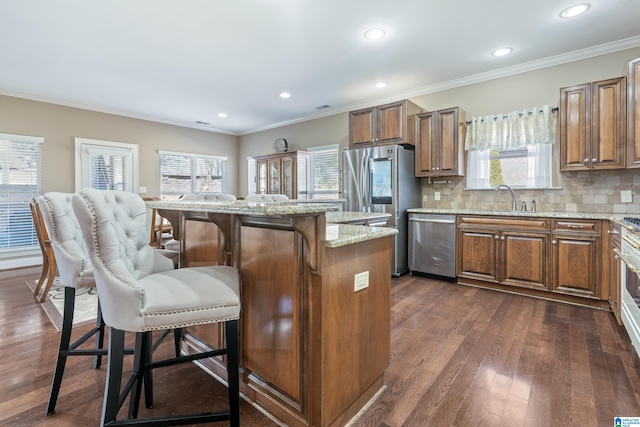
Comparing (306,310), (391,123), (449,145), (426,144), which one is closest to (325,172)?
(391,123)

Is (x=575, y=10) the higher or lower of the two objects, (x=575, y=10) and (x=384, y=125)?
the higher

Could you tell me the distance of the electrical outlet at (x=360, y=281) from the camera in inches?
58.0

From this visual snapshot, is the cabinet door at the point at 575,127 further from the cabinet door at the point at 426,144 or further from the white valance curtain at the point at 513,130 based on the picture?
the cabinet door at the point at 426,144

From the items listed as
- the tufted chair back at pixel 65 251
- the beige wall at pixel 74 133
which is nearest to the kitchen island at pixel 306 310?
the tufted chair back at pixel 65 251

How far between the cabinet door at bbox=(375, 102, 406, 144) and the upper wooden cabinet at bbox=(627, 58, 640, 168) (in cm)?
218

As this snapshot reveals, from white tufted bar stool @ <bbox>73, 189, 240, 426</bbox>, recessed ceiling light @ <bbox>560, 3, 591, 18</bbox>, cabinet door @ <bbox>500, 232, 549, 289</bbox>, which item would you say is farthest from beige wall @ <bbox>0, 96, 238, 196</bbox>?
recessed ceiling light @ <bbox>560, 3, 591, 18</bbox>

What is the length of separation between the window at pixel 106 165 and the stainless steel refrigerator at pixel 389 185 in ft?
14.0

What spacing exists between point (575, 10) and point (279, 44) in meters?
2.73

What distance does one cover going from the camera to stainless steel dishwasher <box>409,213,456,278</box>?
3.82m

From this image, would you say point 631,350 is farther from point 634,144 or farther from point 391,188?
point 391,188

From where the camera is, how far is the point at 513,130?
12.4 ft

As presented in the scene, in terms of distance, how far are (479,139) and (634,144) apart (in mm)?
1480

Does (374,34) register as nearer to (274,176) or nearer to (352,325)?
(352,325)

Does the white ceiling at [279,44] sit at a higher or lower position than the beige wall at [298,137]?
higher
